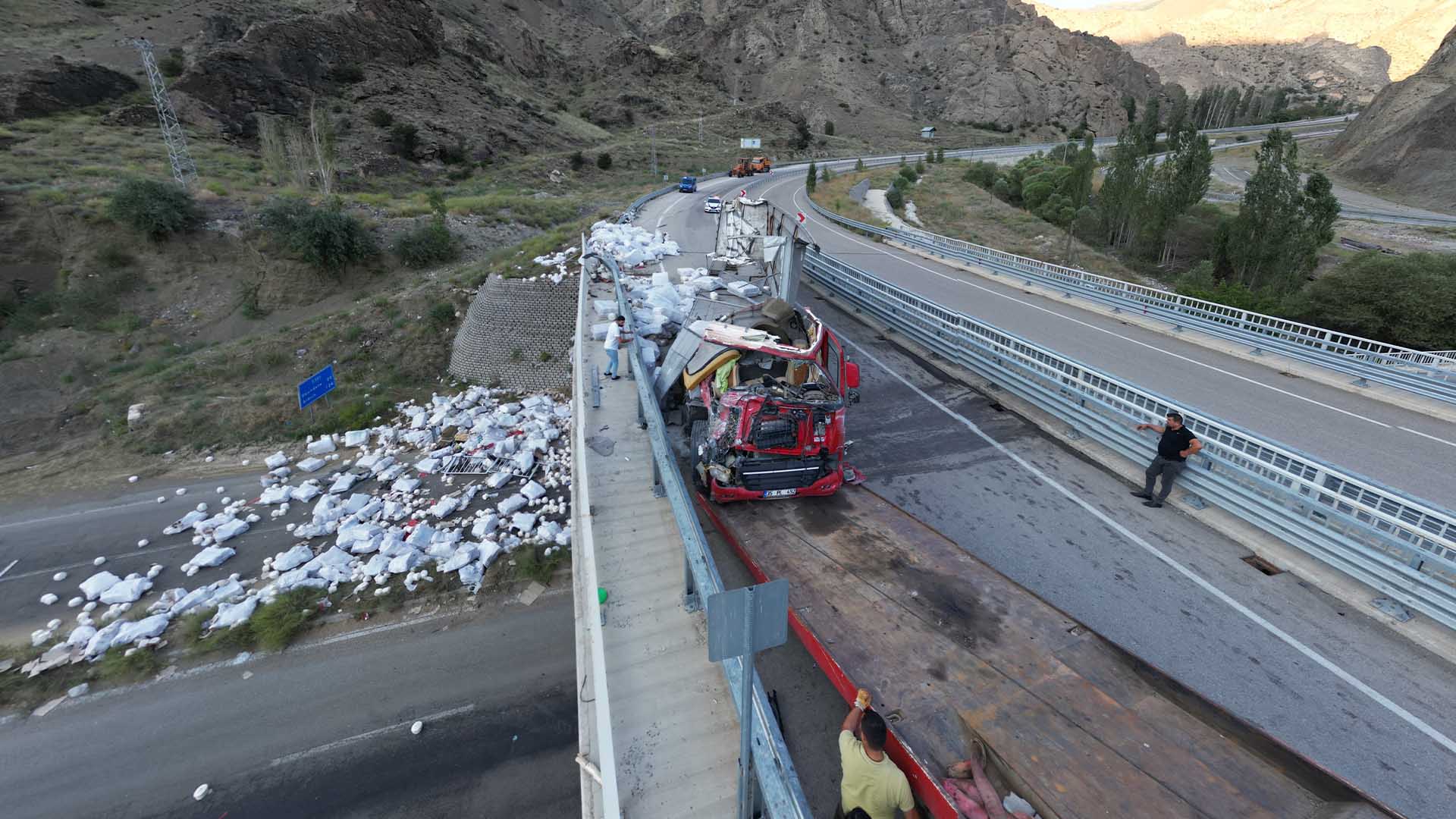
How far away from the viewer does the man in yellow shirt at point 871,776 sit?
11.8 feet

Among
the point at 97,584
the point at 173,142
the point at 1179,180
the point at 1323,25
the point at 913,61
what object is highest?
the point at 1323,25

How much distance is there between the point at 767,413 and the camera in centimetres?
675

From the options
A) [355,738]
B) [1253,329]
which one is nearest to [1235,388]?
[1253,329]

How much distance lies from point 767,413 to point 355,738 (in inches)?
275

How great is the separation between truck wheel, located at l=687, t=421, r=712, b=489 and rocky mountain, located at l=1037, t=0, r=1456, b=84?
7653 inches

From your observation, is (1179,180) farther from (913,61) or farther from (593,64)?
(913,61)

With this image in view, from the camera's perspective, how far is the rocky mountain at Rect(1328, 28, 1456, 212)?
145 ft

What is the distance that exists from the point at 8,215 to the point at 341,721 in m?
28.7

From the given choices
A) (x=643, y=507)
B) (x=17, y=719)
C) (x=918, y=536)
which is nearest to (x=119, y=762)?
(x=17, y=719)

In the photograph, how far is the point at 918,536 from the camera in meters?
6.62

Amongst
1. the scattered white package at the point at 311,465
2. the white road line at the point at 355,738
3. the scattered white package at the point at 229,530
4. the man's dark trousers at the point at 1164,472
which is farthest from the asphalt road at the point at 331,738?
the man's dark trousers at the point at 1164,472

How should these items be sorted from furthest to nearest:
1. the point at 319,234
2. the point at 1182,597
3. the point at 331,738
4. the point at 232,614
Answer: the point at 319,234 < the point at 232,614 < the point at 331,738 < the point at 1182,597

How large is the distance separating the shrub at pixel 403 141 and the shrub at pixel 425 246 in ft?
60.4

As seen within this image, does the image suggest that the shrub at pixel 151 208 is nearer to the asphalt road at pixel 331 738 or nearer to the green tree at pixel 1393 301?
the asphalt road at pixel 331 738
